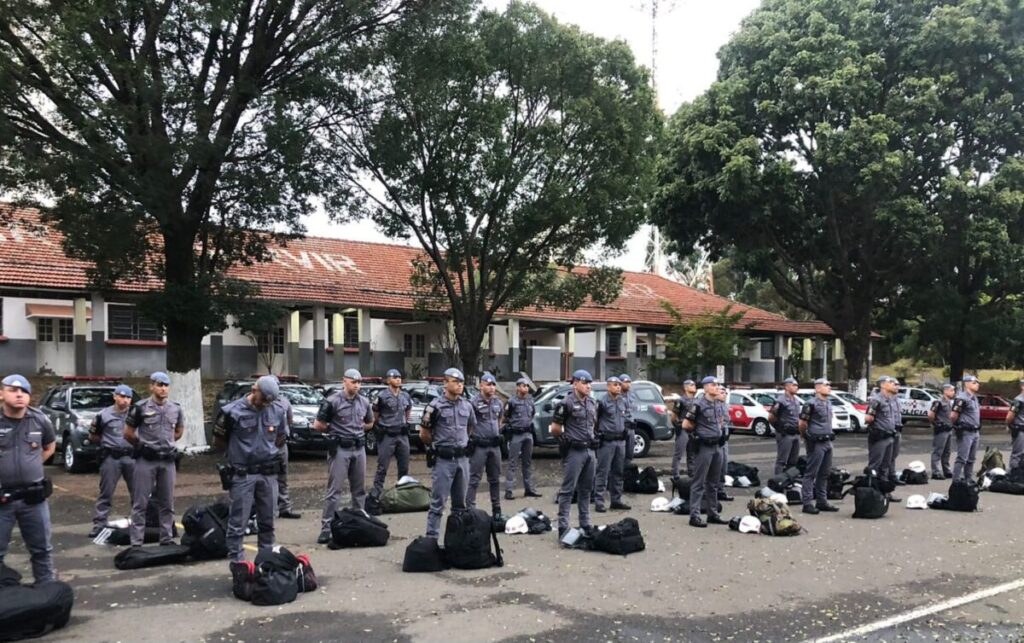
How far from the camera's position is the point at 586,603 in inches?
277

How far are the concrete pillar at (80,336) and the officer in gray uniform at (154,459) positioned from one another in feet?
58.1

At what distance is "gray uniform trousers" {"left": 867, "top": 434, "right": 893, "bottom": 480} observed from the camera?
13.0 meters

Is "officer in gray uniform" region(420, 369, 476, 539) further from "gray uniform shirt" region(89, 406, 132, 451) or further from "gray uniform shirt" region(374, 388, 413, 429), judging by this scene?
"gray uniform shirt" region(89, 406, 132, 451)

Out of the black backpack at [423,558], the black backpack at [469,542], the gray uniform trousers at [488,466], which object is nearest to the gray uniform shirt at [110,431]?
the black backpack at [423,558]

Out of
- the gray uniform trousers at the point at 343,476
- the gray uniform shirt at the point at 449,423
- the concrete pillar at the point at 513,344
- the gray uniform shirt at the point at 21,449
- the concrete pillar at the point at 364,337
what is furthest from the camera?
the concrete pillar at the point at 513,344

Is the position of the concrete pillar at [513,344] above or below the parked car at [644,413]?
above

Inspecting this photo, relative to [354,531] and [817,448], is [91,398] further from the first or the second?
[817,448]

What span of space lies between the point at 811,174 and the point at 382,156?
1588 centimetres

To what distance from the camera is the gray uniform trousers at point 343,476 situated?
9.67 m

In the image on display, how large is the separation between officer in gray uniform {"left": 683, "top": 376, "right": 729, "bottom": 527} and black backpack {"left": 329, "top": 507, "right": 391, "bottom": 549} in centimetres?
406

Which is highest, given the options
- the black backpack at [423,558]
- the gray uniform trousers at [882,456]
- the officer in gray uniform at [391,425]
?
the officer in gray uniform at [391,425]

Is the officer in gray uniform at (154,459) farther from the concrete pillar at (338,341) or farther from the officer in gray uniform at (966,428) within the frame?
the concrete pillar at (338,341)

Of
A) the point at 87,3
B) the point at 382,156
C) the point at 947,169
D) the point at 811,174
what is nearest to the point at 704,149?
the point at 811,174

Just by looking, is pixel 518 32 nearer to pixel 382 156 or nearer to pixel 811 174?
pixel 382 156
